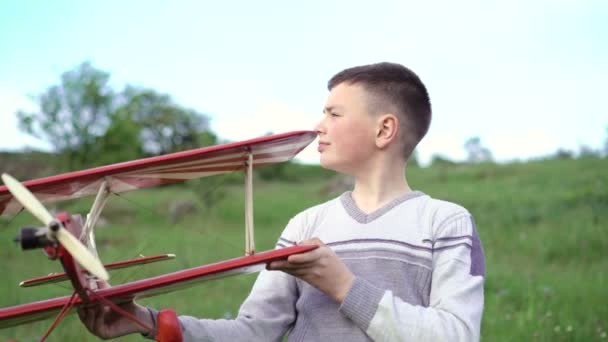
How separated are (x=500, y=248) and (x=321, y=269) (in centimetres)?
829

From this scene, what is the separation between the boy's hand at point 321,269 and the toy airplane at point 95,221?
44 mm

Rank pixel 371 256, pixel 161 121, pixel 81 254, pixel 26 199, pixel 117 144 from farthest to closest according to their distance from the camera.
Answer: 1. pixel 161 121
2. pixel 117 144
3. pixel 371 256
4. pixel 26 199
5. pixel 81 254

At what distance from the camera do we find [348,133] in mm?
2670

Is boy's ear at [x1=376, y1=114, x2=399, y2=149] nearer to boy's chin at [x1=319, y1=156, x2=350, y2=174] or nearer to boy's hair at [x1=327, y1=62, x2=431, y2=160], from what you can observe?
boy's hair at [x1=327, y1=62, x2=431, y2=160]

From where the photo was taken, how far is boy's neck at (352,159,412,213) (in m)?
2.68

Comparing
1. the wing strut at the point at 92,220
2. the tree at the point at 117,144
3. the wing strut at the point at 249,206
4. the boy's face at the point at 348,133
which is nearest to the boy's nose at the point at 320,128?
the boy's face at the point at 348,133

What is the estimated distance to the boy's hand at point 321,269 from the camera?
7.08 feet

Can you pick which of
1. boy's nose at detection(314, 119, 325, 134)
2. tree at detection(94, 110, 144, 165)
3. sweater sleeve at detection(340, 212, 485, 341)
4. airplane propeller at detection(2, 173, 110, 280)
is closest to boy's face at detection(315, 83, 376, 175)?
boy's nose at detection(314, 119, 325, 134)

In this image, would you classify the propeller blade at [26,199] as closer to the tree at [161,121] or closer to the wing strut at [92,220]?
the wing strut at [92,220]

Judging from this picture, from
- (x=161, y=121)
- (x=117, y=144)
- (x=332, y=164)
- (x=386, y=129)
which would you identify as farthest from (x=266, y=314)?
(x=161, y=121)

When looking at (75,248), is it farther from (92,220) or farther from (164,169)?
(164,169)

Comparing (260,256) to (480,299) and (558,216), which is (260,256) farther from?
(558,216)

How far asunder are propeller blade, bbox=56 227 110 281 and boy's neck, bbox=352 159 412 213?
1.25m

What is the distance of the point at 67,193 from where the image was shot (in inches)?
96.6
